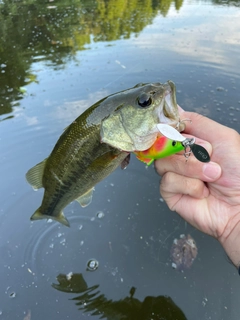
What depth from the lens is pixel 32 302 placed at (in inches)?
100

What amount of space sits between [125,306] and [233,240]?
1.13m

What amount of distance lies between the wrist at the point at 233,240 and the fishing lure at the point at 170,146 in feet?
1.98

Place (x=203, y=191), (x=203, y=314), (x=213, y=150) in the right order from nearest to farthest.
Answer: (x=213, y=150)
(x=203, y=191)
(x=203, y=314)

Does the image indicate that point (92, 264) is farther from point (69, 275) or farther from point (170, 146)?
point (170, 146)

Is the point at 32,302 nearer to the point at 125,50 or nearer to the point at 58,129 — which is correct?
the point at 58,129

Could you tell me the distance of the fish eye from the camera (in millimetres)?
1544

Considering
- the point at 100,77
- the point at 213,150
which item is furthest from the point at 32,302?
the point at 100,77

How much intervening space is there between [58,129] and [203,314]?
3.17 m

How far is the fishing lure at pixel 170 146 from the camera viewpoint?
1437 millimetres

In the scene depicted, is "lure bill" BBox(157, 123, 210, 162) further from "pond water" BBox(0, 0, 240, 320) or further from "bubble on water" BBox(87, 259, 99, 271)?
"bubble on water" BBox(87, 259, 99, 271)

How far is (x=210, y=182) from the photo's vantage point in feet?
6.30

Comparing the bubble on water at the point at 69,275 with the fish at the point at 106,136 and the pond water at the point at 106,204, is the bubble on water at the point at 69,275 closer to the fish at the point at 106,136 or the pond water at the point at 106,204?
the pond water at the point at 106,204

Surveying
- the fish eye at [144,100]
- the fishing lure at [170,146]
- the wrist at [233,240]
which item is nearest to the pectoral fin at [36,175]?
the fishing lure at [170,146]

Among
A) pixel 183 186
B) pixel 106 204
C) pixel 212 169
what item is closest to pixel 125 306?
pixel 106 204
